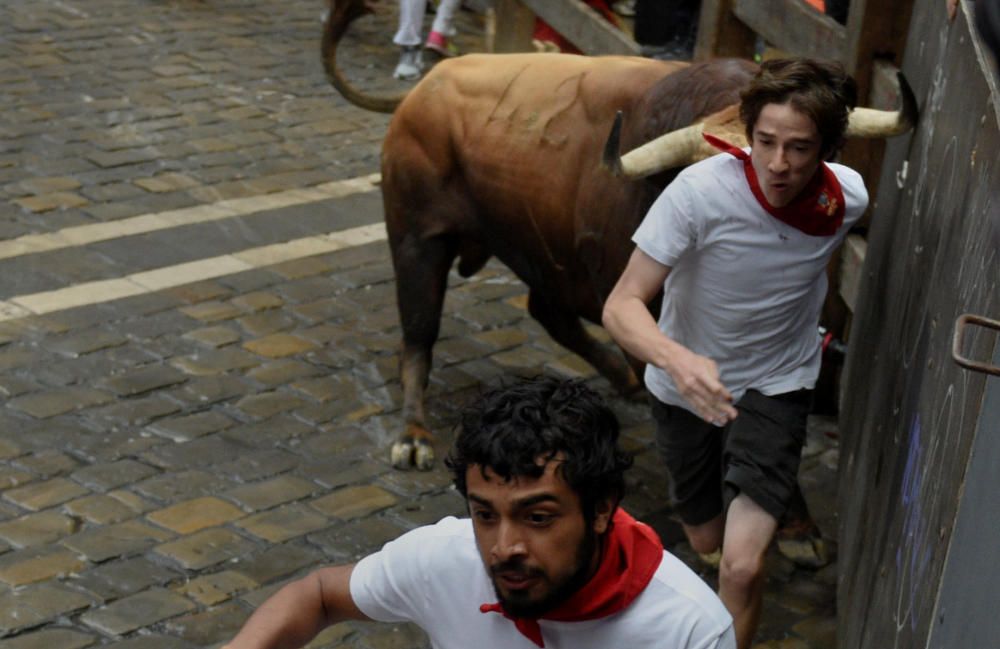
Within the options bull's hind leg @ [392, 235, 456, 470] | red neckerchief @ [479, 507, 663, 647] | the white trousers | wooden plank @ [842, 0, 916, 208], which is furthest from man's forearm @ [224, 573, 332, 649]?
the white trousers

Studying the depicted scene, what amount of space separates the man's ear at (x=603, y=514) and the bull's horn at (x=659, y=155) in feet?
7.68

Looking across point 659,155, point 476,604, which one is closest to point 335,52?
point 659,155

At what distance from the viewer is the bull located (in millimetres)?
5656

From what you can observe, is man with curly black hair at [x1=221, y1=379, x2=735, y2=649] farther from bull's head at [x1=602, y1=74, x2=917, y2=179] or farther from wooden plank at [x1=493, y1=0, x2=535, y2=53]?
wooden plank at [x1=493, y1=0, x2=535, y2=53]

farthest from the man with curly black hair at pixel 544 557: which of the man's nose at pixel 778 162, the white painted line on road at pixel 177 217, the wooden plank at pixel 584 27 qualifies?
the wooden plank at pixel 584 27

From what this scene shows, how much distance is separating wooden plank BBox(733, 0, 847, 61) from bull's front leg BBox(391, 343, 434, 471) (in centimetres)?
207

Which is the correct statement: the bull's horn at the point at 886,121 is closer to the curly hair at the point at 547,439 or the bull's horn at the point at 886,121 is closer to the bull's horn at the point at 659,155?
the bull's horn at the point at 659,155

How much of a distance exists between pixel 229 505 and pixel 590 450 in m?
3.38

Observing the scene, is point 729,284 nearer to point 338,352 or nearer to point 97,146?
point 338,352

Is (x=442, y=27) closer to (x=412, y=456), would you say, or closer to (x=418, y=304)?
(x=418, y=304)

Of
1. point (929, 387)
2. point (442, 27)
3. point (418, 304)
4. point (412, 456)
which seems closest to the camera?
point (929, 387)

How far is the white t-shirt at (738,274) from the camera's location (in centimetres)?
454

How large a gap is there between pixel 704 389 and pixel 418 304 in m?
3.15

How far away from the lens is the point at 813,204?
181 inches
